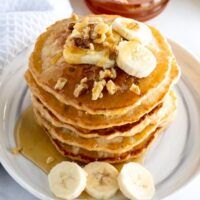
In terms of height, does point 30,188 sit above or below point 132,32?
below

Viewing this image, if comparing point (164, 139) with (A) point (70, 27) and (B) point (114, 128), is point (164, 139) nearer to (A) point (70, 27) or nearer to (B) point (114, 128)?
(B) point (114, 128)

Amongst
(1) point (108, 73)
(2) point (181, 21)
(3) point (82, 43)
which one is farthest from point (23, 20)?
(2) point (181, 21)

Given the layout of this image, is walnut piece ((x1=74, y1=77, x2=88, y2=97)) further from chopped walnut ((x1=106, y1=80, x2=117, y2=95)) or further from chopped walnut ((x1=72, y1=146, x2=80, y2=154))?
chopped walnut ((x1=72, y1=146, x2=80, y2=154))

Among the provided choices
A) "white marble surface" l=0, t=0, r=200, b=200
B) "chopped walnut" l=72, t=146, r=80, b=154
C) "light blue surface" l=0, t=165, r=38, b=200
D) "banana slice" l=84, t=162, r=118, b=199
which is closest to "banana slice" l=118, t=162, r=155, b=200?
"banana slice" l=84, t=162, r=118, b=199

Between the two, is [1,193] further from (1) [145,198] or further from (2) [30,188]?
(1) [145,198]

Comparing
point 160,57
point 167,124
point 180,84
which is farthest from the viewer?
point 180,84

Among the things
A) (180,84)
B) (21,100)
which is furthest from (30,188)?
(180,84)

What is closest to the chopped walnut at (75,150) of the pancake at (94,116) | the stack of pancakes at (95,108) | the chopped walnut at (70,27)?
the stack of pancakes at (95,108)
